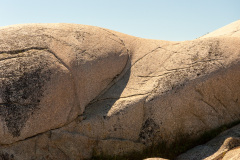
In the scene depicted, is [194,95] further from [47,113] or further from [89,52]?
[47,113]

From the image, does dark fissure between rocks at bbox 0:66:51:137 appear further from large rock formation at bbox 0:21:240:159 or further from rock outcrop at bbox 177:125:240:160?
rock outcrop at bbox 177:125:240:160

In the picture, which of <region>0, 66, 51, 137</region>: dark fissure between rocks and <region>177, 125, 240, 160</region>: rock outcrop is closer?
<region>0, 66, 51, 137</region>: dark fissure between rocks

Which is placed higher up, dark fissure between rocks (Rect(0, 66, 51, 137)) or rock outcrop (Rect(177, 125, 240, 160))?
dark fissure between rocks (Rect(0, 66, 51, 137))

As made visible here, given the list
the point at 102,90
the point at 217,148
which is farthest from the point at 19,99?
the point at 217,148

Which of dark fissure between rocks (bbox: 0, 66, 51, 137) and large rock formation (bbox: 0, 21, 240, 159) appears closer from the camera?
dark fissure between rocks (bbox: 0, 66, 51, 137)

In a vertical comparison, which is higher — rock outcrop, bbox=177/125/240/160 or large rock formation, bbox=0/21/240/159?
large rock formation, bbox=0/21/240/159

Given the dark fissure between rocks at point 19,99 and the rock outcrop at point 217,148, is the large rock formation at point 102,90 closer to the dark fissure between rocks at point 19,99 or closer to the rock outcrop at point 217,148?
the dark fissure between rocks at point 19,99

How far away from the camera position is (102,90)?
7246mm

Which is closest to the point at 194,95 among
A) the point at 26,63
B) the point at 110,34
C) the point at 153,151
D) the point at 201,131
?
the point at 201,131

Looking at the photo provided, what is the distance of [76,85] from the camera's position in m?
6.77

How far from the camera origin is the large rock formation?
20.7ft

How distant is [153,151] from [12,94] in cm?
354

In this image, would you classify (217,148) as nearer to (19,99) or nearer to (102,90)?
(102,90)

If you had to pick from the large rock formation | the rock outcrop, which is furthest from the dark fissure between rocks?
the rock outcrop
